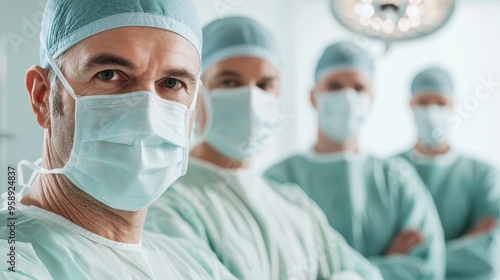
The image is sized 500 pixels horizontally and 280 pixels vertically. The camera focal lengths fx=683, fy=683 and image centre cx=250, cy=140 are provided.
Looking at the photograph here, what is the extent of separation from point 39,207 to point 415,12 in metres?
1.33

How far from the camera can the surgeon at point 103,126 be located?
121cm

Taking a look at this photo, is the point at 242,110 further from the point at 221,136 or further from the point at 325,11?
the point at 325,11

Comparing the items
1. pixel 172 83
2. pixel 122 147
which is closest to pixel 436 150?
pixel 172 83

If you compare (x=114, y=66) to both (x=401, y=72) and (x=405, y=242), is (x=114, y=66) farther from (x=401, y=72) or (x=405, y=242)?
(x=401, y=72)

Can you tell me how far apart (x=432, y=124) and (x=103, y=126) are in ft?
8.91

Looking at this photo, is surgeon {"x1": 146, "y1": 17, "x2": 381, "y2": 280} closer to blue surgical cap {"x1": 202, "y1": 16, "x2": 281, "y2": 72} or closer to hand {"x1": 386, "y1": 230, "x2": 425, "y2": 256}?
blue surgical cap {"x1": 202, "y1": 16, "x2": 281, "y2": 72}

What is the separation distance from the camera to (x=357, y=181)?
2.99 metres

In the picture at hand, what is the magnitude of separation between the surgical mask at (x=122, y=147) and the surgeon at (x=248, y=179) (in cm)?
59

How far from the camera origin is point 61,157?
4.14 feet

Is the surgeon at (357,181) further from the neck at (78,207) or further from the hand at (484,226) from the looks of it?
the neck at (78,207)

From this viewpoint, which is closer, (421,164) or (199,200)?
(199,200)

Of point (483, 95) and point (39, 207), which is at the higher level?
point (483, 95)

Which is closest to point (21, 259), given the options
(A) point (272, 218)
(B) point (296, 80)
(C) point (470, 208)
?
(A) point (272, 218)

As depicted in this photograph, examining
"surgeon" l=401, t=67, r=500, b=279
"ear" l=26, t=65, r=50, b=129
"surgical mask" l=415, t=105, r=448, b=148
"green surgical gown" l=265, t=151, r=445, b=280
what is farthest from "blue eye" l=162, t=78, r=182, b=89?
"surgical mask" l=415, t=105, r=448, b=148
